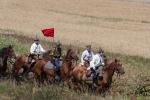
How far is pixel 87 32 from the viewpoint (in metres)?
46.3

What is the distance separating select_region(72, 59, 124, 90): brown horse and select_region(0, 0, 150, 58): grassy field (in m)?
12.9

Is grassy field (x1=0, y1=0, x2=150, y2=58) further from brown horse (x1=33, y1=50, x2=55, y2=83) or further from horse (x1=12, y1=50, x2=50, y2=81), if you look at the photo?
brown horse (x1=33, y1=50, x2=55, y2=83)

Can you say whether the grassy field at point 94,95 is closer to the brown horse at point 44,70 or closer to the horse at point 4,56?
the brown horse at point 44,70

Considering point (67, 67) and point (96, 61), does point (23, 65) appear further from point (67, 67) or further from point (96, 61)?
point (96, 61)

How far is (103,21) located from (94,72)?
31908 millimetres

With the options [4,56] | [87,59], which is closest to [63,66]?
[87,59]

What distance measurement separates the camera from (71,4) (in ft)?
215

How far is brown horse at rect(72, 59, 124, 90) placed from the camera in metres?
21.9

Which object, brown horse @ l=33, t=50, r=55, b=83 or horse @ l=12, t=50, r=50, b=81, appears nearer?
brown horse @ l=33, t=50, r=55, b=83

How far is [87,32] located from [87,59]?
74.5 ft

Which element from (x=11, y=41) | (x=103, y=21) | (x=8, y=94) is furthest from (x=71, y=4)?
(x=8, y=94)

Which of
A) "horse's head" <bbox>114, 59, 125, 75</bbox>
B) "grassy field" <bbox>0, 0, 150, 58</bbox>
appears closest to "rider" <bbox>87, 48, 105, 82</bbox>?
"horse's head" <bbox>114, 59, 125, 75</bbox>

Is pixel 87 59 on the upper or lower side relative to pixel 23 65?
upper

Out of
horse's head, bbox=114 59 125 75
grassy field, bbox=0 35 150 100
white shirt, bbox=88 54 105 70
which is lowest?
grassy field, bbox=0 35 150 100
